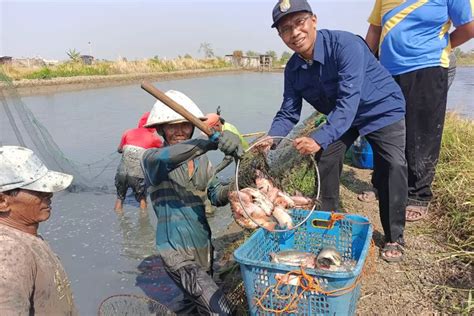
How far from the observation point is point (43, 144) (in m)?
7.11

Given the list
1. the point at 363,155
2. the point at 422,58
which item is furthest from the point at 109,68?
the point at 422,58

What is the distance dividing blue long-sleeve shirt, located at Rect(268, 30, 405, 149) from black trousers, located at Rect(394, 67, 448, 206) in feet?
2.10

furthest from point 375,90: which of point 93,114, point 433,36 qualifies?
point 93,114

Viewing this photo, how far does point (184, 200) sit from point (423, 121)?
257cm

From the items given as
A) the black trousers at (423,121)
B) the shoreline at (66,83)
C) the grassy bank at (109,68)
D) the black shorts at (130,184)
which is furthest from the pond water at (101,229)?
the grassy bank at (109,68)

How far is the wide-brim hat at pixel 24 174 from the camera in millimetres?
1848

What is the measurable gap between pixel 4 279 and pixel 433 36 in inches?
156

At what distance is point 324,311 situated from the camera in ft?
7.16

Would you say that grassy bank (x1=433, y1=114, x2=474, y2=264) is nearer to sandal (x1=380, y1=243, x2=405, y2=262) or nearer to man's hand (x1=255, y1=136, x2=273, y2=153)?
sandal (x1=380, y1=243, x2=405, y2=262)

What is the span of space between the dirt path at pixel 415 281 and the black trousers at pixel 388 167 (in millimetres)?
235

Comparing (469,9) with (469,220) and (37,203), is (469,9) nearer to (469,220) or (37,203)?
(469,220)

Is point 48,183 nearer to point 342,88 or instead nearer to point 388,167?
point 342,88

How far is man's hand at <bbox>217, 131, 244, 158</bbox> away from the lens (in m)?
2.47

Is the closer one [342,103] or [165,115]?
[165,115]
